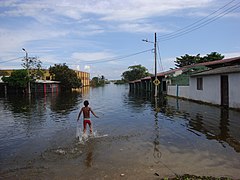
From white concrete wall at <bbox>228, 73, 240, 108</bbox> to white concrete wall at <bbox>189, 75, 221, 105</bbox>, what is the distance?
1645mm

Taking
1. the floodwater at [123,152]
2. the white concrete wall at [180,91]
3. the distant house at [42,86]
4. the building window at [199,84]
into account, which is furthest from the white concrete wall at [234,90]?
the distant house at [42,86]

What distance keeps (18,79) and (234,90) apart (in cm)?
3975

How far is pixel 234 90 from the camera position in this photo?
17188mm

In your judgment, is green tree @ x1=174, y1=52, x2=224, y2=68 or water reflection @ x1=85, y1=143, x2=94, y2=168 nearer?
water reflection @ x1=85, y1=143, x2=94, y2=168

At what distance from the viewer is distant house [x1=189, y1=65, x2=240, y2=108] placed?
17125mm

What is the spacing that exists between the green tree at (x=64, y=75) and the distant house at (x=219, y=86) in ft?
139

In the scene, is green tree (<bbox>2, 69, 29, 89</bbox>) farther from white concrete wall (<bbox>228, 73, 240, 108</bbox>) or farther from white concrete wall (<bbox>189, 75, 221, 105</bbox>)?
white concrete wall (<bbox>228, 73, 240, 108</bbox>)

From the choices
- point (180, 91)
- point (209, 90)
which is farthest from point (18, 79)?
point (209, 90)

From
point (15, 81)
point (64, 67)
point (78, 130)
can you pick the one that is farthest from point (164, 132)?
point (64, 67)

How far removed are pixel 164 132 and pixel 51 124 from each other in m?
6.40

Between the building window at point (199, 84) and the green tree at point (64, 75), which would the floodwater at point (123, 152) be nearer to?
the building window at point (199, 84)

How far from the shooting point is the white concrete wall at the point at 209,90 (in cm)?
1964

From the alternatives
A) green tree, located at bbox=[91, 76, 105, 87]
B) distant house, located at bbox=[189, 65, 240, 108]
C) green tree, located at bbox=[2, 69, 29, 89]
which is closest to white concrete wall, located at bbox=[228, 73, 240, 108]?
distant house, located at bbox=[189, 65, 240, 108]

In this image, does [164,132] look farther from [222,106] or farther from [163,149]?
[222,106]
